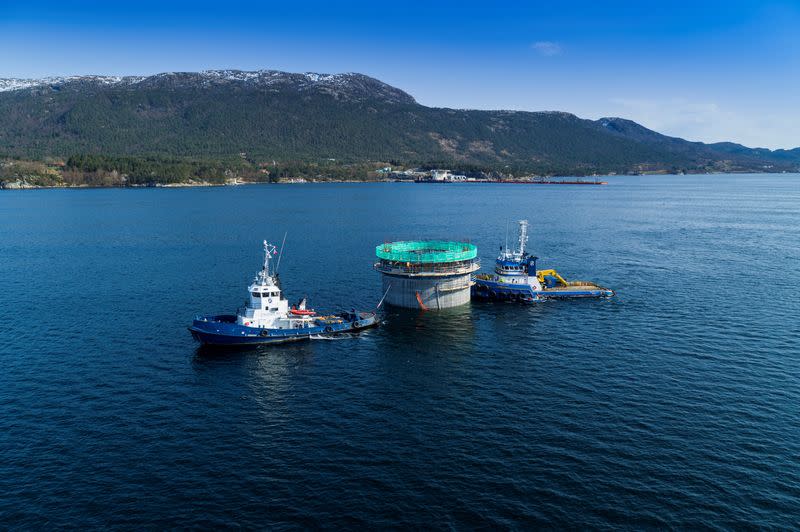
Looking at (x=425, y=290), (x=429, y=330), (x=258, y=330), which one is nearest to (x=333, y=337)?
(x=258, y=330)

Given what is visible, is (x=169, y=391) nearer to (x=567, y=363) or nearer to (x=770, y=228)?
(x=567, y=363)

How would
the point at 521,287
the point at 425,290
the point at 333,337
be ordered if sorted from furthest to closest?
the point at 521,287 < the point at 425,290 < the point at 333,337

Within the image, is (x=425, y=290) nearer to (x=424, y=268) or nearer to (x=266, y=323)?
(x=424, y=268)

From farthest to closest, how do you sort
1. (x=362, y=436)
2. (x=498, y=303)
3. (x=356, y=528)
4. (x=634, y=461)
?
(x=498, y=303), (x=362, y=436), (x=634, y=461), (x=356, y=528)

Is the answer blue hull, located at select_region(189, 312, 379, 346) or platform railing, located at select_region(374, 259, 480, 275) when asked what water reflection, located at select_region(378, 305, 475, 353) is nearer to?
blue hull, located at select_region(189, 312, 379, 346)

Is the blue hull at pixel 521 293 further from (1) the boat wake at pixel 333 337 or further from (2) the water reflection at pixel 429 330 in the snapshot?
(1) the boat wake at pixel 333 337

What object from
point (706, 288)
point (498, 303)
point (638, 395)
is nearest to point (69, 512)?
point (638, 395)
